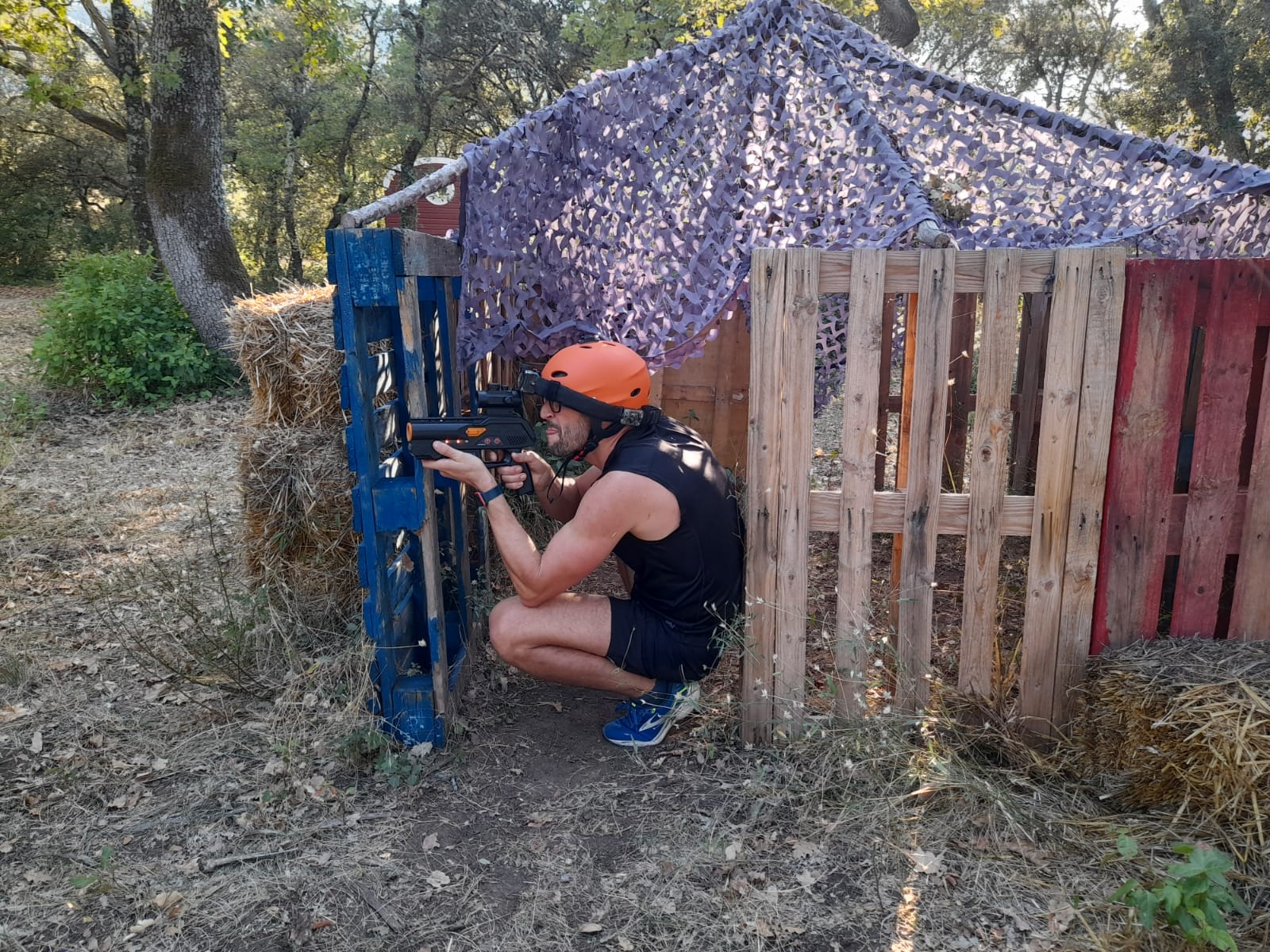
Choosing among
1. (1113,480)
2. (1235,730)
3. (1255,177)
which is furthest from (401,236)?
(1255,177)

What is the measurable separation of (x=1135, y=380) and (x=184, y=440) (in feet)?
28.0

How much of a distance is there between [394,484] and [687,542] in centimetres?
113

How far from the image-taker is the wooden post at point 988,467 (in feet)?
10.1

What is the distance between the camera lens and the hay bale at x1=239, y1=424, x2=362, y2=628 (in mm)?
4371

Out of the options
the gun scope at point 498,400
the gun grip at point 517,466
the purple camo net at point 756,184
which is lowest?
the gun grip at point 517,466

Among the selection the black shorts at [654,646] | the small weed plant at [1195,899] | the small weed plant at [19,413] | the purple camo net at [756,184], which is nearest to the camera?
the small weed plant at [1195,899]

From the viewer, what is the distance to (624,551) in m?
3.60

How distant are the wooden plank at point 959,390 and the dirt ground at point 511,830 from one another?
95.1 inches

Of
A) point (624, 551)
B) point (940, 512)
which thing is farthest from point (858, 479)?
point (624, 551)

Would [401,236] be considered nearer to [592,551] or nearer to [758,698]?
[592,551]

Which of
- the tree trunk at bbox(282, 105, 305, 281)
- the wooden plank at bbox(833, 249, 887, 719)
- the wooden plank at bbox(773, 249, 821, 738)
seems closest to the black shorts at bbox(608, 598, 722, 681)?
the wooden plank at bbox(773, 249, 821, 738)

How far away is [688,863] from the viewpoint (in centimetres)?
287

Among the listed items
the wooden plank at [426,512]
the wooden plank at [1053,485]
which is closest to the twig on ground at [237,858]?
the wooden plank at [426,512]

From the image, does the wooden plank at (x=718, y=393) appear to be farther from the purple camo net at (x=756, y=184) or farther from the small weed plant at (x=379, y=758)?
the small weed plant at (x=379, y=758)
